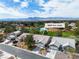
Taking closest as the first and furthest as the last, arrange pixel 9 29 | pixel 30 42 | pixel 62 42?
pixel 62 42
pixel 30 42
pixel 9 29

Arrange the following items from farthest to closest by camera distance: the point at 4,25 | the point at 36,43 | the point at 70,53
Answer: the point at 4,25 → the point at 36,43 → the point at 70,53

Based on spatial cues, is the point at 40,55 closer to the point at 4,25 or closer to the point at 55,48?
the point at 55,48

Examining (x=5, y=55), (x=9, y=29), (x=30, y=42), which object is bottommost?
(x=5, y=55)

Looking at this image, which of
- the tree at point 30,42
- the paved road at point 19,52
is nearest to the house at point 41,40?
the tree at point 30,42

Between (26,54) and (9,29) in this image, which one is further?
(9,29)

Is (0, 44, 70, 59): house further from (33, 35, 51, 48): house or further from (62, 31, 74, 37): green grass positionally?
(62, 31, 74, 37): green grass

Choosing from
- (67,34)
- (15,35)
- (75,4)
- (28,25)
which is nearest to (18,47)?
(15,35)

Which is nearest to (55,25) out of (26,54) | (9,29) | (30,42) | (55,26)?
(55,26)

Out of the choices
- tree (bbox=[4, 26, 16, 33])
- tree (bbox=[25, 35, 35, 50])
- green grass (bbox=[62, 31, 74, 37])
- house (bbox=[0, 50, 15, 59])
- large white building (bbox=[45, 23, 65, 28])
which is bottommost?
house (bbox=[0, 50, 15, 59])

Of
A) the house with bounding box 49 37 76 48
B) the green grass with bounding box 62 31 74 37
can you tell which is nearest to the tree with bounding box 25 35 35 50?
the house with bounding box 49 37 76 48

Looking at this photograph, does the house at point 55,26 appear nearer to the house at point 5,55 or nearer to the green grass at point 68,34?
the green grass at point 68,34

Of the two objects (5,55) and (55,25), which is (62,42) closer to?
(55,25)
